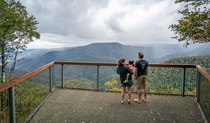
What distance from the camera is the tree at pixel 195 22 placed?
4527 millimetres

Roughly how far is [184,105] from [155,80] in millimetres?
1376

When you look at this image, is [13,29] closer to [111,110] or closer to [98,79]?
[98,79]

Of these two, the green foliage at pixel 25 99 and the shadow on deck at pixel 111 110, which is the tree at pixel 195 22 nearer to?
the shadow on deck at pixel 111 110

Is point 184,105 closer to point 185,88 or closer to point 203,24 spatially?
point 185,88

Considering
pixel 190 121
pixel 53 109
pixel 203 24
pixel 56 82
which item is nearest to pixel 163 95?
pixel 190 121

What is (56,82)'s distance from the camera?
6082mm

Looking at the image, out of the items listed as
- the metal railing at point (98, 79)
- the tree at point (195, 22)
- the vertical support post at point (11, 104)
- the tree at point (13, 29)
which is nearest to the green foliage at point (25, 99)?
the metal railing at point (98, 79)

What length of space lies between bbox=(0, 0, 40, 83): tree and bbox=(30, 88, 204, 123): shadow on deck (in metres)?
7.04

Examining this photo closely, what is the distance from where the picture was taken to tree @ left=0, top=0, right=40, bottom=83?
9852 millimetres

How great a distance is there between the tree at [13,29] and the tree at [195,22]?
946cm

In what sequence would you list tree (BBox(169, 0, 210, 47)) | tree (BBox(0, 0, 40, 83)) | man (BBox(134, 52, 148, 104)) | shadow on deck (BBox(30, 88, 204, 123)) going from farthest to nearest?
1. tree (BBox(0, 0, 40, 83))
2. tree (BBox(169, 0, 210, 47))
3. man (BBox(134, 52, 148, 104))
4. shadow on deck (BBox(30, 88, 204, 123))

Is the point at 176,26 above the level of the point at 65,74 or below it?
above

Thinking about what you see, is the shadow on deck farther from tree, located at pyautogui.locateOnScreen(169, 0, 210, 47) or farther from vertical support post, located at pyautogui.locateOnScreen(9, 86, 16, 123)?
tree, located at pyautogui.locateOnScreen(169, 0, 210, 47)

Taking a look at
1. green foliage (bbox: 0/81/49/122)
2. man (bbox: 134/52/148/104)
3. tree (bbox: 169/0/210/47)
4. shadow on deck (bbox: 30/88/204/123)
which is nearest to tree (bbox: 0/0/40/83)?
green foliage (bbox: 0/81/49/122)
